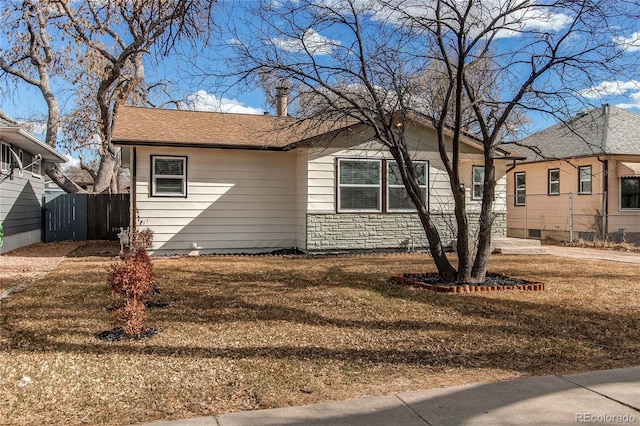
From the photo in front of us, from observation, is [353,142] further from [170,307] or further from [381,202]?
[170,307]

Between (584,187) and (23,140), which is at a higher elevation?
(23,140)

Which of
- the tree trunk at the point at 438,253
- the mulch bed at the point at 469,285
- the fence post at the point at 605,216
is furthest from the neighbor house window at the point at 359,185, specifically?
the fence post at the point at 605,216

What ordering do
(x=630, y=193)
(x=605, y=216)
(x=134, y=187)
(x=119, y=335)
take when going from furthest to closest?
(x=630, y=193)
(x=605, y=216)
(x=134, y=187)
(x=119, y=335)

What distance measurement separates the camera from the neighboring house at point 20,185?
12.8 meters

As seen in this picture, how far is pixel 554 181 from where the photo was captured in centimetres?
1972

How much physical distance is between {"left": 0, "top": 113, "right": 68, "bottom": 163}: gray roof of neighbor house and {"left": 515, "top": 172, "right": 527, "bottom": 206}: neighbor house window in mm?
18179

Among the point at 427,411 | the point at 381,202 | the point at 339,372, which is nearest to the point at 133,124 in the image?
the point at 381,202

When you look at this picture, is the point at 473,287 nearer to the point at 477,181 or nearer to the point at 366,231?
the point at 366,231

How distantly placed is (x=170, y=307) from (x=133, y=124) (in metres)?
7.82

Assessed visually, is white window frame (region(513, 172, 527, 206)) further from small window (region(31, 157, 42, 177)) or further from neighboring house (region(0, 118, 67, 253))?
small window (region(31, 157, 42, 177))

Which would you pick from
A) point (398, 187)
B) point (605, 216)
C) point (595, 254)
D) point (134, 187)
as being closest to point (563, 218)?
point (605, 216)

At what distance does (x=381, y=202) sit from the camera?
45.2 ft

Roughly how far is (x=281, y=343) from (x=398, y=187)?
9.36 meters

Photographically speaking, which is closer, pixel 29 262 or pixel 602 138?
pixel 29 262
